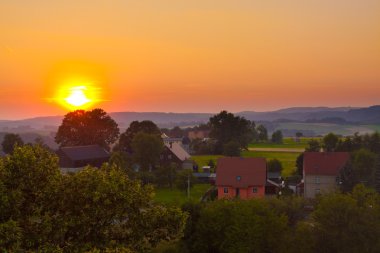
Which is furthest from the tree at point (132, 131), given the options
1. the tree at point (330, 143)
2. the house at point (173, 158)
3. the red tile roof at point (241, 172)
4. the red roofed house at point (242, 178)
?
the red roofed house at point (242, 178)

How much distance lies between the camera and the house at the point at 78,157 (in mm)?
76500

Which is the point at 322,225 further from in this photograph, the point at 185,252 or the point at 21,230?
the point at 21,230

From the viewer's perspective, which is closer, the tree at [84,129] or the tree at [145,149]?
the tree at [145,149]

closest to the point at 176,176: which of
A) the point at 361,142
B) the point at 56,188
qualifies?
the point at 361,142

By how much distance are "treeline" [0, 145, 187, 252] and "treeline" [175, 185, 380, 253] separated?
938cm

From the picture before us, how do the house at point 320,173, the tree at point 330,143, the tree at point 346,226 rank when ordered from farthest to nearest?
the tree at point 330,143 → the house at point 320,173 → the tree at point 346,226

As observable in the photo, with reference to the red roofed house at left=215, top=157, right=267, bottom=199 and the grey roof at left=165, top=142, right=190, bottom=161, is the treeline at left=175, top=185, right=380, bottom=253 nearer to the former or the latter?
the red roofed house at left=215, top=157, right=267, bottom=199

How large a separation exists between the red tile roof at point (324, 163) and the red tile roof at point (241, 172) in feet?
26.1

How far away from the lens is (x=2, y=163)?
1523cm

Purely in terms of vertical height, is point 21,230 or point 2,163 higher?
point 2,163

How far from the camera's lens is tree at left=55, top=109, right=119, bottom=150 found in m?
98.0

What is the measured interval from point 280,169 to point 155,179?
24.9m

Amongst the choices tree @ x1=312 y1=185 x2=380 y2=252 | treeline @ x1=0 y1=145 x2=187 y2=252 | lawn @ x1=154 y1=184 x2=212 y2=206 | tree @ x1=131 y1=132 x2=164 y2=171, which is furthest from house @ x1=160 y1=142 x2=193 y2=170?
treeline @ x1=0 y1=145 x2=187 y2=252

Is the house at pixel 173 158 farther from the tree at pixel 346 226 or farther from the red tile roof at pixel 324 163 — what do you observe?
the tree at pixel 346 226
